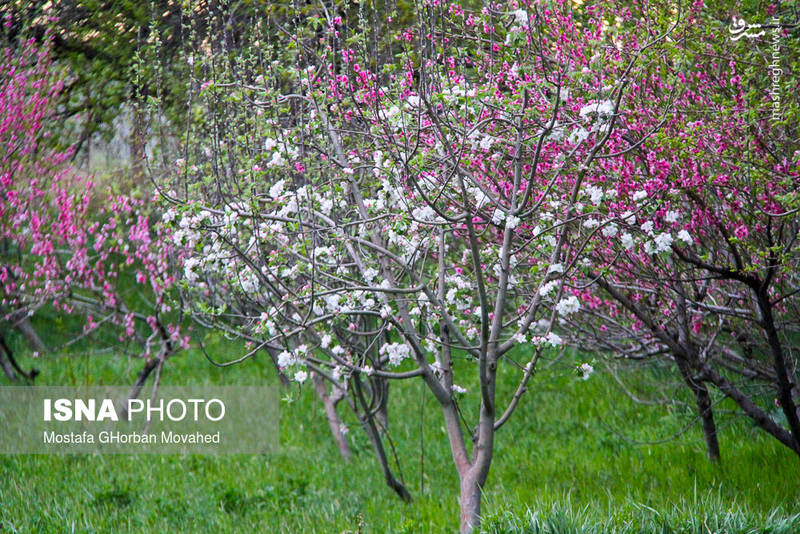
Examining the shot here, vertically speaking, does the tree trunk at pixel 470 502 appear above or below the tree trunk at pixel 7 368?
below

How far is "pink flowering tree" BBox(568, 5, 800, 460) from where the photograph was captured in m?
4.39

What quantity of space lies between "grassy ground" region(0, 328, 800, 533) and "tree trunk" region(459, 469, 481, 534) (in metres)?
0.11

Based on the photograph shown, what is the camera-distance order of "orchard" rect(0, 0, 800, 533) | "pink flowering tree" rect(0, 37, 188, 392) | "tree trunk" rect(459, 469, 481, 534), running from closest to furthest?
"orchard" rect(0, 0, 800, 533)
"tree trunk" rect(459, 469, 481, 534)
"pink flowering tree" rect(0, 37, 188, 392)

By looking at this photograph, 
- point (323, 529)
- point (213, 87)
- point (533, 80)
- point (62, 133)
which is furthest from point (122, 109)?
point (533, 80)

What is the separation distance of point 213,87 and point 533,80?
173 cm

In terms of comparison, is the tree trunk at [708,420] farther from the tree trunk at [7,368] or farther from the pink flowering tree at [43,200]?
the tree trunk at [7,368]

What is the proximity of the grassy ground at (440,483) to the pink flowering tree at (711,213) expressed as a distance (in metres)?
1.00

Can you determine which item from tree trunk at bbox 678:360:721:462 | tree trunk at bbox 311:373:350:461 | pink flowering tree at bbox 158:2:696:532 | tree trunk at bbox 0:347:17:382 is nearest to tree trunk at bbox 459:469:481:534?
pink flowering tree at bbox 158:2:696:532

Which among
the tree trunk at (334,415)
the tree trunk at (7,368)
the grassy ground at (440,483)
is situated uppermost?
the tree trunk at (7,368)

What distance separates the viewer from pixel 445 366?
481 cm

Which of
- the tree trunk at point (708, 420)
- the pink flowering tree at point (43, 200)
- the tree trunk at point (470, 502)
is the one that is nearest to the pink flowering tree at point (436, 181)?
the tree trunk at point (470, 502)

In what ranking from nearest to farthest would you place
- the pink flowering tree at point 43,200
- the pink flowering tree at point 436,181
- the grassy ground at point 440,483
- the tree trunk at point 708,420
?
1. the pink flowering tree at point 436,181
2. the grassy ground at point 440,483
3. the tree trunk at point 708,420
4. the pink flowering tree at point 43,200

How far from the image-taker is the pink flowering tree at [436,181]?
388 cm

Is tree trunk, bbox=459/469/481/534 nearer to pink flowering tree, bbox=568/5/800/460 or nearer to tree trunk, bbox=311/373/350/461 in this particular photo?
pink flowering tree, bbox=568/5/800/460
